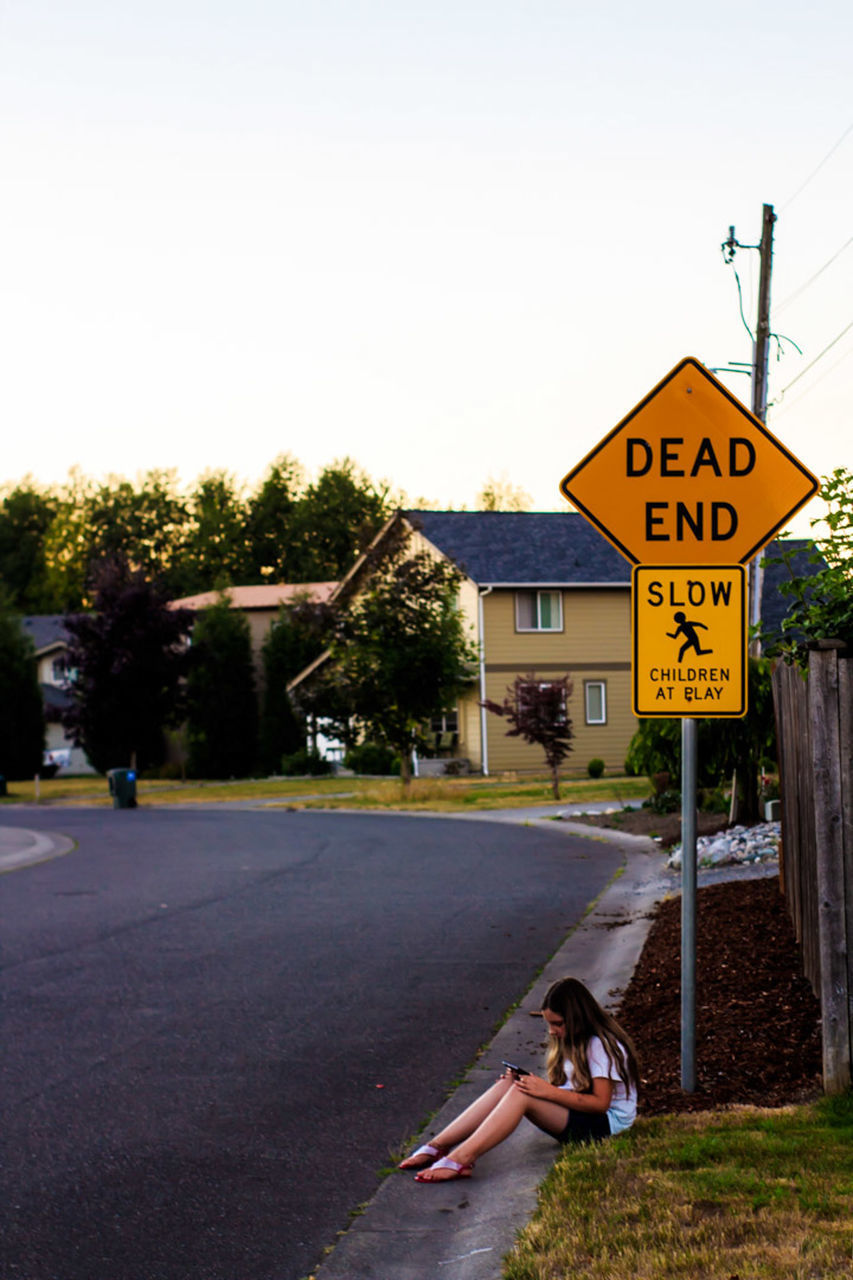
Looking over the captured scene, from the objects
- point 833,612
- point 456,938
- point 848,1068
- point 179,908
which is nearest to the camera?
point 848,1068

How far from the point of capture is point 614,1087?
5.84 metres

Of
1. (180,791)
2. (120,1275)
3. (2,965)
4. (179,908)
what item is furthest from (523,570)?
(120,1275)

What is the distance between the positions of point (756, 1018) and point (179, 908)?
343 inches

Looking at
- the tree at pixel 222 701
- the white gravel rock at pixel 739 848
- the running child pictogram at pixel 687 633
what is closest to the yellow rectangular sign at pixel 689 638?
the running child pictogram at pixel 687 633

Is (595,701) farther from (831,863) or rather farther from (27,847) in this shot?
(831,863)

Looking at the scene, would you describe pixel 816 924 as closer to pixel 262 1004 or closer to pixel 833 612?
pixel 833 612

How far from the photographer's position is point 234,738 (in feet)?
185

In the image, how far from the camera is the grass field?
33594mm

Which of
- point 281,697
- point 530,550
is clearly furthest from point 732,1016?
point 281,697

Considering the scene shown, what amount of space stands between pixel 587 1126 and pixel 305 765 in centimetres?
4802

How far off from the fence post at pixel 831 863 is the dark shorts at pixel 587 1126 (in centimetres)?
104

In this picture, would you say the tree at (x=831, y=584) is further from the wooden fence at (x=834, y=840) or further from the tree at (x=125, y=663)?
the tree at (x=125, y=663)

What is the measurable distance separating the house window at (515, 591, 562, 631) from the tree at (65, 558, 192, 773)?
13749mm

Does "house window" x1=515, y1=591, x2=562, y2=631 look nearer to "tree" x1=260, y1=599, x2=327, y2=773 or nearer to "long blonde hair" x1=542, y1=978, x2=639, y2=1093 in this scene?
"tree" x1=260, y1=599, x2=327, y2=773
